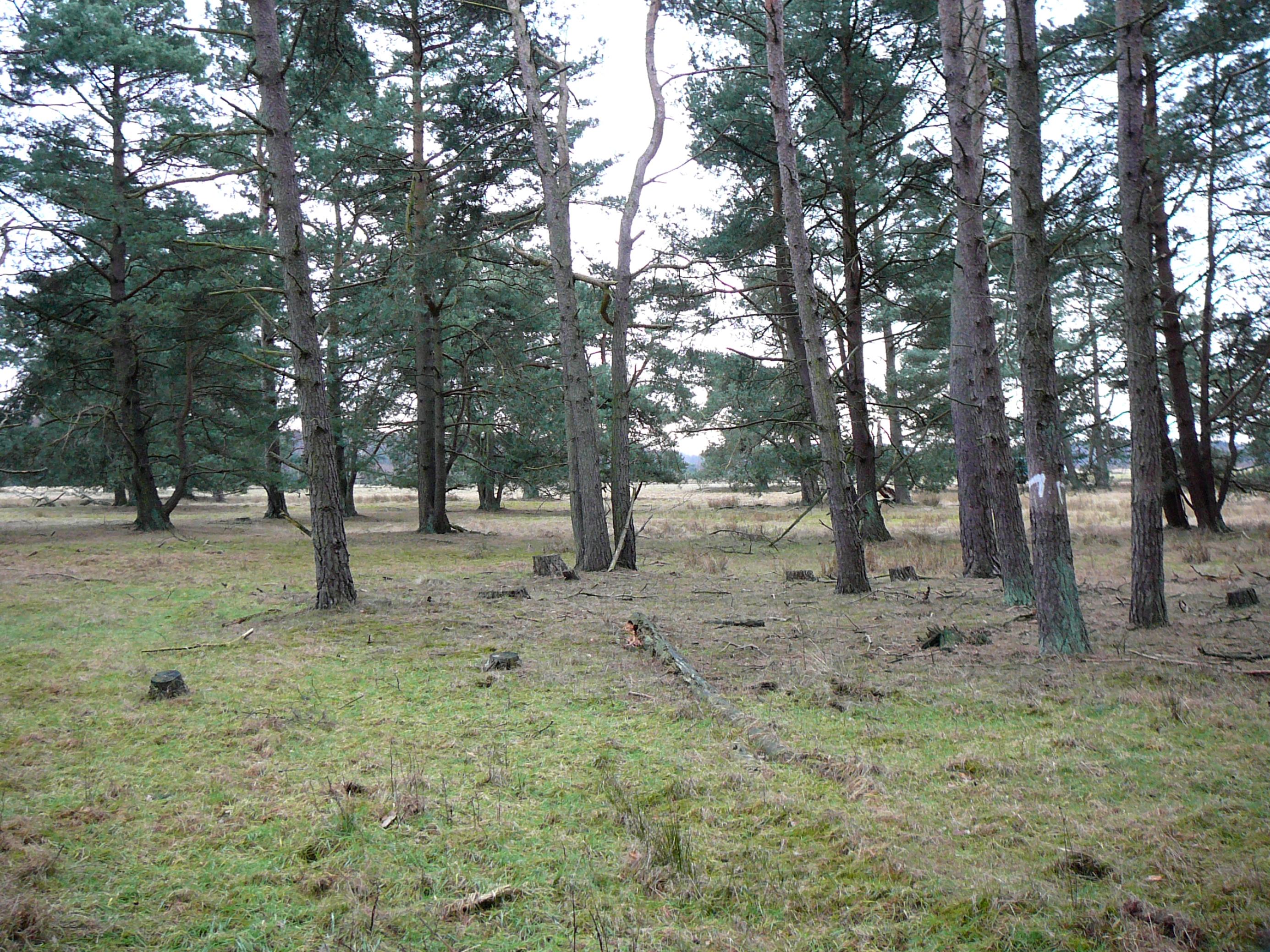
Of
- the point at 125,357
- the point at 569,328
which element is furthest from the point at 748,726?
the point at 125,357

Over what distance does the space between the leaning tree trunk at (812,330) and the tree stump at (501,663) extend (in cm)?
515

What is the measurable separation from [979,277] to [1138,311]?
1.67 metres

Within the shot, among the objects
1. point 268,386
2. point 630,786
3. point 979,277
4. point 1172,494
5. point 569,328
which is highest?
point 268,386

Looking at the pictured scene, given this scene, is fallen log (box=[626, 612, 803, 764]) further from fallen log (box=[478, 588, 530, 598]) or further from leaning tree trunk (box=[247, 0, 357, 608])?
leaning tree trunk (box=[247, 0, 357, 608])

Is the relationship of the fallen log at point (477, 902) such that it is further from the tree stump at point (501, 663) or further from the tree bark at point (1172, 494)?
the tree bark at point (1172, 494)

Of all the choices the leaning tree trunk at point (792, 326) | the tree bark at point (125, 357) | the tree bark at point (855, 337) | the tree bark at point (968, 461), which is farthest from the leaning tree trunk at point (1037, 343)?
the tree bark at point (125, 357)

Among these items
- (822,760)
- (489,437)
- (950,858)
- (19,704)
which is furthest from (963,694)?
(489,437)

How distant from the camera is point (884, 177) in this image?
1495 cm

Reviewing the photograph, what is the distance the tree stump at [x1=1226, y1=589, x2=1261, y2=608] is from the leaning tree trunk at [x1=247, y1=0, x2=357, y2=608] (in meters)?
9.19

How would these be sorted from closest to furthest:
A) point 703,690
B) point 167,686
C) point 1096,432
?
1. point 703,690
2. point 167,686
3. point 1096,432

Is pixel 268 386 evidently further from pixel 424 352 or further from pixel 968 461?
pixel 968 461

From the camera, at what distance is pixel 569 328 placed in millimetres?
13477

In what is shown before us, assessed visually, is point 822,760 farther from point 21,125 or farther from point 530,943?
point 21,125

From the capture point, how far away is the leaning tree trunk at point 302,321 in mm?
9109
